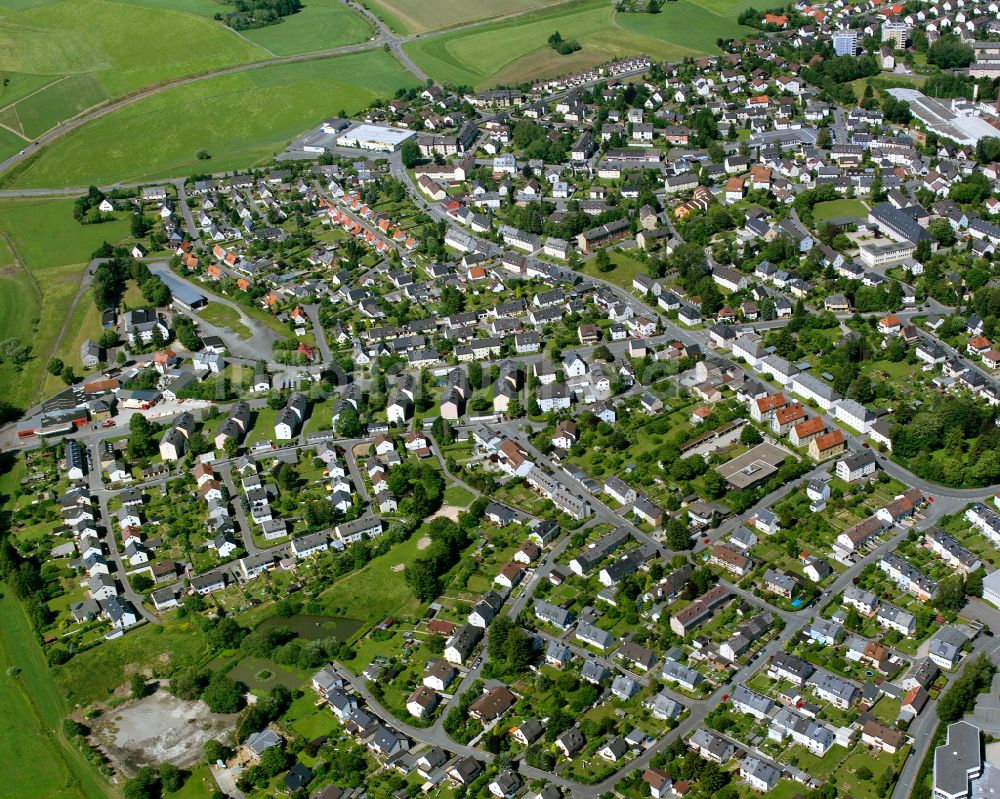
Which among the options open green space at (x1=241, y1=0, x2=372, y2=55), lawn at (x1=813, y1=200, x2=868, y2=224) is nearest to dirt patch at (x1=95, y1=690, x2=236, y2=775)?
lawn at (x1=813, y1=200, x2=868, y2=224)

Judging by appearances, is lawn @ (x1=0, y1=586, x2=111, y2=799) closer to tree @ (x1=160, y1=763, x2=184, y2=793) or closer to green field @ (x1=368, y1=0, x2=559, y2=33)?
tree @ (x1=160, y1=763, x2=184, y2=793)

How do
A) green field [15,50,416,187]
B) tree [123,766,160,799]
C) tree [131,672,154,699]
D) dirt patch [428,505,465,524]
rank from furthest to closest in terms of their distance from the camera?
green field [15,50,416,187] < dirt patch [428,505,465,524] < tree [131,672,154,699] < tree [123,766,160,799]

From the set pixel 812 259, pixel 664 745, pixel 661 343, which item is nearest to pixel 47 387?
pixel 661 343

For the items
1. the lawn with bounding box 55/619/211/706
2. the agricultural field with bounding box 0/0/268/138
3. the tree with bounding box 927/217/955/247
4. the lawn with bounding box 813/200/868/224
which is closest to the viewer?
the lawn with bounding box 55/619/211/706

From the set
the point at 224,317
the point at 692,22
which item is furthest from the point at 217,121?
the point at 692,22

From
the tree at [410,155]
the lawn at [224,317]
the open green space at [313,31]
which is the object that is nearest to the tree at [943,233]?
the tree at [410,155]

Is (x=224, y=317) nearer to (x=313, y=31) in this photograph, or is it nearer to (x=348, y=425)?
(x=348, y=425)
